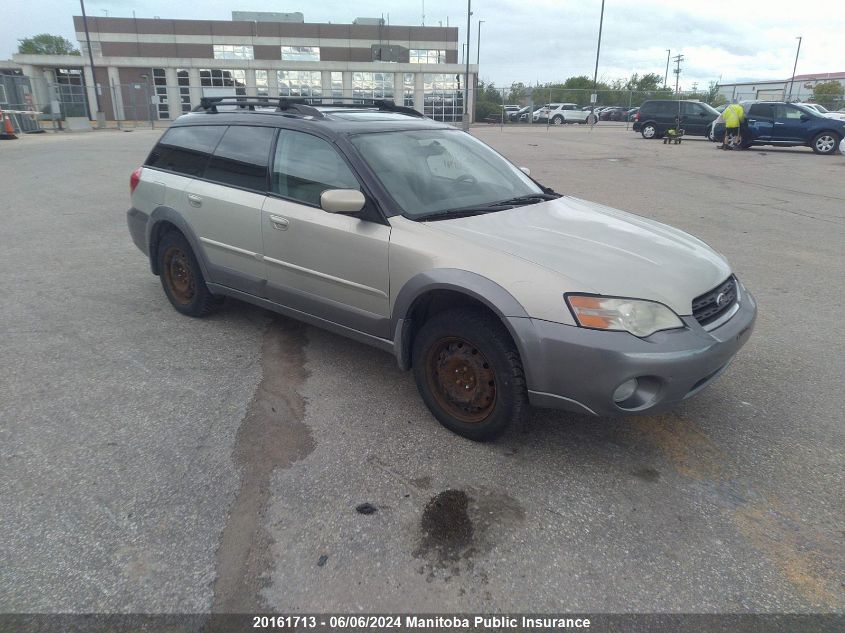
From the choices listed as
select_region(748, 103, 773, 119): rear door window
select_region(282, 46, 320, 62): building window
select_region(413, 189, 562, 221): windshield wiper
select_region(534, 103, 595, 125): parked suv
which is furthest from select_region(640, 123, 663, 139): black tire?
select_region(282, 46, 320, 62): building window

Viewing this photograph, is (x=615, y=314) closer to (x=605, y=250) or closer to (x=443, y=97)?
(x=605, y=250)

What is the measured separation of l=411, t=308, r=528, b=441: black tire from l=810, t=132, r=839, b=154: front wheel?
2209 cm

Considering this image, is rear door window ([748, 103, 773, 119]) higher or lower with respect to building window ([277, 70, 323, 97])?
lower

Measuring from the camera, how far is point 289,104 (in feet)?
14.6

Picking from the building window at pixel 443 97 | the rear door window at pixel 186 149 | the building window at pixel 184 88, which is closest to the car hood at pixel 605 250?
the rear door window at pixel 186 149

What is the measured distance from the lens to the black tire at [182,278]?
4.88 meters

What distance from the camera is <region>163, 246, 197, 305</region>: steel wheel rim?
496 centimetres

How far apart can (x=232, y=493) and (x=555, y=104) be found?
160ft

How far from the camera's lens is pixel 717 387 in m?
3.92

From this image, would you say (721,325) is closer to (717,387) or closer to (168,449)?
(717,387)

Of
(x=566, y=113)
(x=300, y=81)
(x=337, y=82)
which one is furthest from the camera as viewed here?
(x=300, y=81)

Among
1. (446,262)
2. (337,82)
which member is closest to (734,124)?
(446,262)

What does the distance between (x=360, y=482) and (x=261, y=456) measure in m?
0.57

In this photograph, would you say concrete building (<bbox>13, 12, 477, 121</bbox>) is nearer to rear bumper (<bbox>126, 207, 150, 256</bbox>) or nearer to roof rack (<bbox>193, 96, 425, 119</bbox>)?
roof rack (<bbox>193, 96, 425, 119</bbox>)
